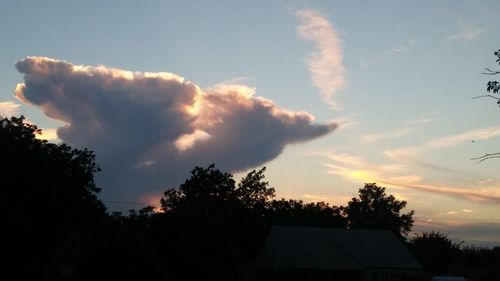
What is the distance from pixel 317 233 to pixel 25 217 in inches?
1015

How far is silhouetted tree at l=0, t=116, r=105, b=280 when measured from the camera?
195 ft

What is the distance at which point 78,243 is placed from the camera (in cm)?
5734

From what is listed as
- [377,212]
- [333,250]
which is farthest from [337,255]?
[377,212]

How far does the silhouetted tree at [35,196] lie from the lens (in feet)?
195

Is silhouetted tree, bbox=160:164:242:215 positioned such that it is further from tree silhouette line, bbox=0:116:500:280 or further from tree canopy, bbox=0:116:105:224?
tree canopy, bbox=0:116:105:224

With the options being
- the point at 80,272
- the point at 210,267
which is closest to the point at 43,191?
the point at 210,267

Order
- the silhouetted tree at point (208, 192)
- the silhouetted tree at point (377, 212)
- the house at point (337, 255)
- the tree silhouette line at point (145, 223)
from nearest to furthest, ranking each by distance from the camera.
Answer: the tree silhouette line at point (145, 223) → the house at point (337, 255) → the silhouetted tree at point (208, 192) → the silhouetted tree at point (377, 212)

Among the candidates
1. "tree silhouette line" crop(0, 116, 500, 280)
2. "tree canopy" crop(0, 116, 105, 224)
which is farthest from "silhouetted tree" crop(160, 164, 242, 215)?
"tree canopy" crop(0, 116, 105, 224)

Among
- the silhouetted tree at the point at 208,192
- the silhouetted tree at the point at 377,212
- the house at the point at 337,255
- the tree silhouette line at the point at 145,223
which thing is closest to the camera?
the tree silhouette line at the point at 145,223

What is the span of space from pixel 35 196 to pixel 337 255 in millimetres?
26208

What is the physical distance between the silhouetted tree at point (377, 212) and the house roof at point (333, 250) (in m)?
33.4

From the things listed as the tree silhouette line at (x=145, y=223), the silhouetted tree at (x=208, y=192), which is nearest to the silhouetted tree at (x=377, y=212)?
the tree silhouette line at (x=145, y=223)

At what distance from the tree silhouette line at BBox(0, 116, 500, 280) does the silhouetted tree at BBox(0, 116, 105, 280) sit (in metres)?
0.09

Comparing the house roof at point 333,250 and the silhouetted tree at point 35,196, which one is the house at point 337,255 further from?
the silhouetted tree at point 35,196
